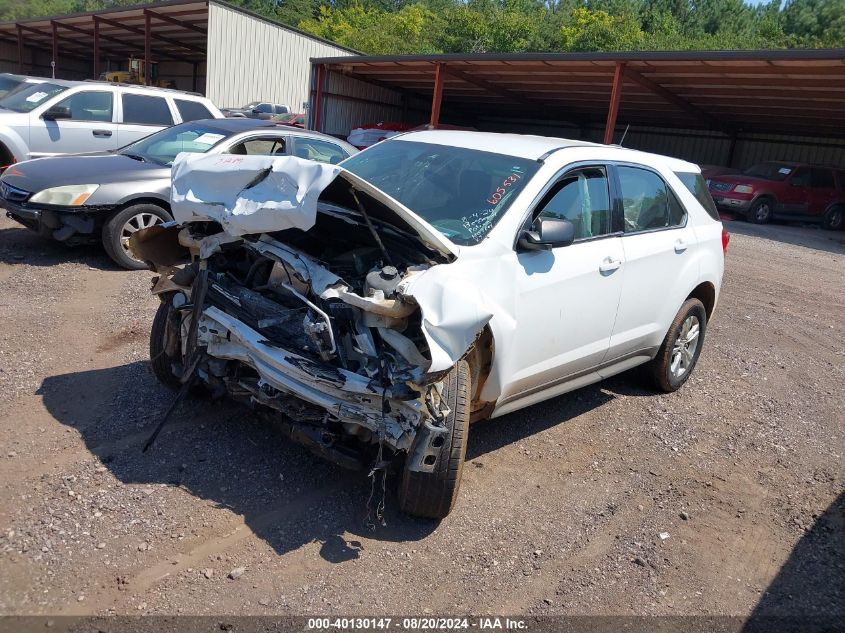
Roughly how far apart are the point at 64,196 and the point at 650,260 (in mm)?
5484

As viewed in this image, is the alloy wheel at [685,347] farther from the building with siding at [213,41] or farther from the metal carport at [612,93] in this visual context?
the building with siding at [213,41]

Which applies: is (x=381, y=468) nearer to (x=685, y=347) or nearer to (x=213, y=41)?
(x=685, y=347)

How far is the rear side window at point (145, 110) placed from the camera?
10688 mm

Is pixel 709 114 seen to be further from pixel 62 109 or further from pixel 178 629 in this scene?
pixel 178 629

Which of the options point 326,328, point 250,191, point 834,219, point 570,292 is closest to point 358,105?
point 834,219

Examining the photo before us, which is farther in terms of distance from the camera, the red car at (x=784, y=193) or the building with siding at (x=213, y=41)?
the building with siding at (x=213, y=41)

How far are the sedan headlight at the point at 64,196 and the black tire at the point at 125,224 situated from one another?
14.0 inches

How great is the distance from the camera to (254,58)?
2473 centimetres

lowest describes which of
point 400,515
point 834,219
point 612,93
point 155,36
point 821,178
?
point 400,515

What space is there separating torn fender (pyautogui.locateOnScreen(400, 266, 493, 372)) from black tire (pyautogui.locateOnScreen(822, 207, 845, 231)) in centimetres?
2009

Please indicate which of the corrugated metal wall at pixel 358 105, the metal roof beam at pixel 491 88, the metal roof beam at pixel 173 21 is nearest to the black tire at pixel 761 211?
the metal roof beam at pixel 491 88

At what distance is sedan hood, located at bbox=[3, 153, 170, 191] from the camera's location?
7078mm

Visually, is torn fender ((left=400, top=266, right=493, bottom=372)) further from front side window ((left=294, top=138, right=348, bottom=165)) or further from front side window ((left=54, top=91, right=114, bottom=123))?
front side window ((left=54, top=91, right=114, bottom=123))

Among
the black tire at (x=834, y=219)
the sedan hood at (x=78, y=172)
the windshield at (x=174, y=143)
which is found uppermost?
the windshield at (x=174, y=143)
